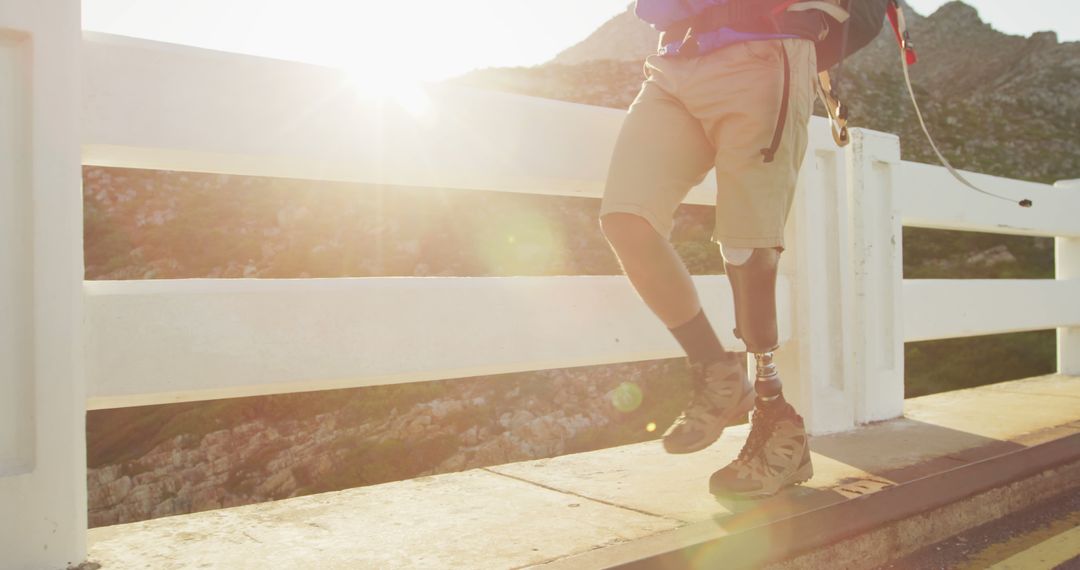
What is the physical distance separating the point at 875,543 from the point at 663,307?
0.82 m

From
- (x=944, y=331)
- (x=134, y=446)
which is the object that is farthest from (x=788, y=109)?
(x=134, y=446)

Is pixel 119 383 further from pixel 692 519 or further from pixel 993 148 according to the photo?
pixel 993 148

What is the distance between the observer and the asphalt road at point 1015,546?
2.29 meters

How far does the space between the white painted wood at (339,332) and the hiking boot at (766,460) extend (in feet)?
2.53

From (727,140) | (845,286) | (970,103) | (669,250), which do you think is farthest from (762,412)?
(970,103)

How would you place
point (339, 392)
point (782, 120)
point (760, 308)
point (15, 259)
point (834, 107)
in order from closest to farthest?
point (15, 259) → point (782, 120) → point (760, 308) → point (834, 107) → point (339, 392)

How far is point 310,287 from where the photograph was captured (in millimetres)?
2398

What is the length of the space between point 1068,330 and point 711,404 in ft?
14.9

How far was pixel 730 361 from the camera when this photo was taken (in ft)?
7.66

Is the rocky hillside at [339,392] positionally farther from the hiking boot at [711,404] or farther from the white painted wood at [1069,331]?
the hiking boot at [711,404]

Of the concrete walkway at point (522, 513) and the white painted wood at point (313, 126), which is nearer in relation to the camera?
the concrete walkway at point (522, 513)

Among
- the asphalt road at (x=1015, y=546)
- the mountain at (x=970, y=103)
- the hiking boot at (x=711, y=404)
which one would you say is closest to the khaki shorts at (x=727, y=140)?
the hiking boot at (x=711, y=404)

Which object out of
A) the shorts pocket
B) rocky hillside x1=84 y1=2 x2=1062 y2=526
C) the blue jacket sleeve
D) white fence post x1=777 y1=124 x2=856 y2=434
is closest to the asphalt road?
white fence post x1=777 y1=124 x2=856 y2=434

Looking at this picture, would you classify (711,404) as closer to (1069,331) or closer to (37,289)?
(37,289)
